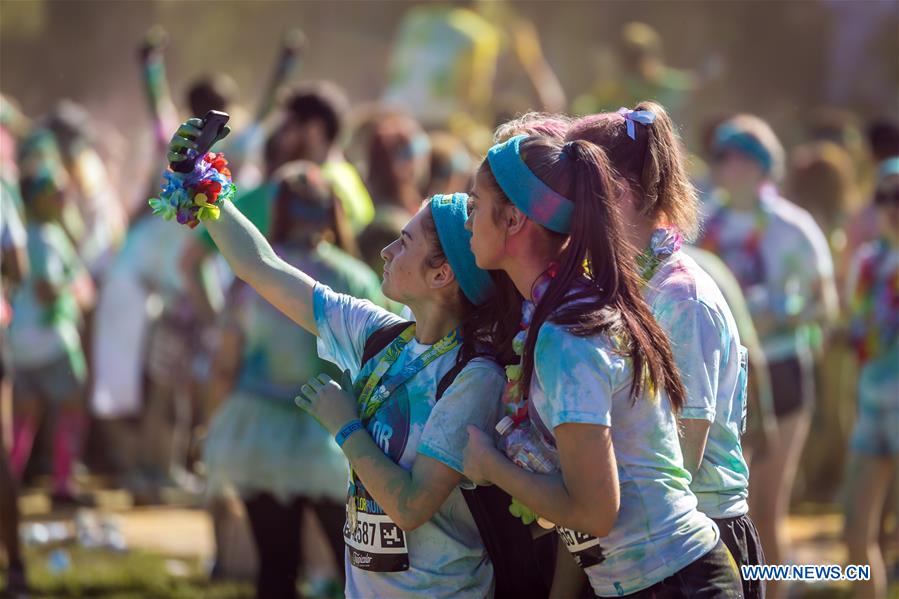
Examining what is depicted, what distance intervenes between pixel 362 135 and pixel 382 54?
33.7 feet

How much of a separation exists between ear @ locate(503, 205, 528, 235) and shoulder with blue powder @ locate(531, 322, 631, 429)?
23cm

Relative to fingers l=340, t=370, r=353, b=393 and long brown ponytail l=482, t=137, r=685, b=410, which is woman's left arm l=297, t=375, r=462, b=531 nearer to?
fingers l=340, t=370, r=353, b=393

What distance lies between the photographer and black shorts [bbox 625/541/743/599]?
2.67 metres

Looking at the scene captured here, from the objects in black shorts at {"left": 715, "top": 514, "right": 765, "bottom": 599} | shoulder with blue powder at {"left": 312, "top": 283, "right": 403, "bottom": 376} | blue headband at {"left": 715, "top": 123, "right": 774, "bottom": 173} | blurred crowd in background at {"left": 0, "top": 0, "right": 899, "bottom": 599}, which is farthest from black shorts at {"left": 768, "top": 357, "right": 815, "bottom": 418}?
shoulder with blue powder at {"left": 312, "top": 283, "right": 403, "bottom": 376}

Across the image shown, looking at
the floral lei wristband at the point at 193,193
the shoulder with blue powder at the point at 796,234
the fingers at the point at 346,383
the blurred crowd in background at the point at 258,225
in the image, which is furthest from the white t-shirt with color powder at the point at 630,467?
the shoulder with blue powder at the point at 796,234

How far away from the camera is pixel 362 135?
8.16 metres

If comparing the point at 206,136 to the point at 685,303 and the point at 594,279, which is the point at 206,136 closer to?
the point at 594,279

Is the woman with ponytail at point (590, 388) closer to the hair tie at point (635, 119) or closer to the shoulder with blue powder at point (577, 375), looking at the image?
the shoulder with blue powder at point (577, 375)

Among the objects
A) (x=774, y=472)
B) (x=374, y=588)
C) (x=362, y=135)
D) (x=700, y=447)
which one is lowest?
(x=774, y=472)

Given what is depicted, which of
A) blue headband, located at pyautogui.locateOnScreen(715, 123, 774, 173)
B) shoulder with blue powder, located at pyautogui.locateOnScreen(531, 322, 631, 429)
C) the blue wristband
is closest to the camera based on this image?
shoulder with blue powder, located at pyautogui.locateOnScreen(531, 322, 631, 429)

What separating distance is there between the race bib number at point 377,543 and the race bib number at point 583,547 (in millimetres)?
362

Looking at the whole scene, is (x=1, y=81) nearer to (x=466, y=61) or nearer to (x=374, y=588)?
(x=466, y=61)

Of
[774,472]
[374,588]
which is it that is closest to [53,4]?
[774,472]

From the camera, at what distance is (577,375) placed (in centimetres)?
255
